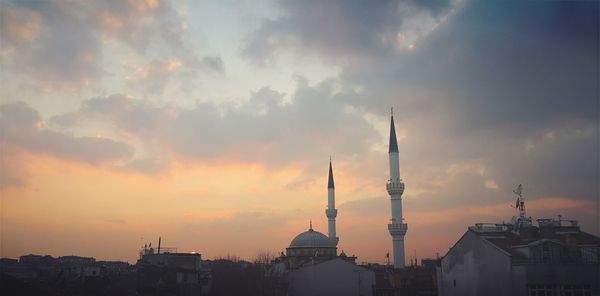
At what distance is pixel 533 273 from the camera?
119ft

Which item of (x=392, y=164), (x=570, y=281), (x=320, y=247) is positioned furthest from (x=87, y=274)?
(x=570, y=281)

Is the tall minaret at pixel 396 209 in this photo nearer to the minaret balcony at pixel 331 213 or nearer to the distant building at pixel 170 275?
the minaret balcony at pixel 331 213

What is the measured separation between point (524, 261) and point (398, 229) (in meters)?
28.8

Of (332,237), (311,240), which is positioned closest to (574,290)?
(311,240)

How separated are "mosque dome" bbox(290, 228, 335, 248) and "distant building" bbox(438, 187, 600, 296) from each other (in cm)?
3012

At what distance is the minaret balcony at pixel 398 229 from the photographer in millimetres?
65625

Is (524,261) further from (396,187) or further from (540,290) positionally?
(396,187)

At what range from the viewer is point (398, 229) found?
65688 millimetres

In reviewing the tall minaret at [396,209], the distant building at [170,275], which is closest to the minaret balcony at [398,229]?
the tall minaret at [396,209]

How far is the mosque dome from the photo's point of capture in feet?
246

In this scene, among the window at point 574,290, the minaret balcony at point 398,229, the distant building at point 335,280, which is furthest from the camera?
the minaret balcony at point 398,229

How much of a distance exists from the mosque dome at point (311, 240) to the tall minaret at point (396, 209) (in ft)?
40.9

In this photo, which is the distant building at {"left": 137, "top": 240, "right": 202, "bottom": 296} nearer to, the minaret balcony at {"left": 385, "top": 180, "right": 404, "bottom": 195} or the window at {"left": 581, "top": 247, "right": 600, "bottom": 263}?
the minaret balcony at {"left": 385, "top": 180, "right": 404, "bottom": 195}

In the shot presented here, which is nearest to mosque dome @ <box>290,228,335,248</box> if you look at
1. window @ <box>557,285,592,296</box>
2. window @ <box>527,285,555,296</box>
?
window @ <box>527,285,555,296</box>
